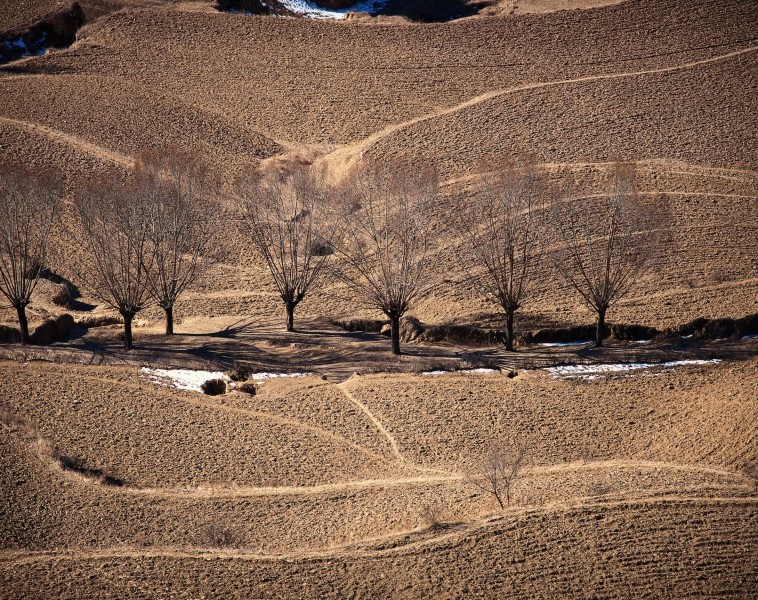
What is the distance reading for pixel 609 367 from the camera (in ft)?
122

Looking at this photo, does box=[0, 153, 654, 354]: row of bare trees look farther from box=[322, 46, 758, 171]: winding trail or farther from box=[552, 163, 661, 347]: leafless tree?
box=[322, 46, 758, 171]: winding trail

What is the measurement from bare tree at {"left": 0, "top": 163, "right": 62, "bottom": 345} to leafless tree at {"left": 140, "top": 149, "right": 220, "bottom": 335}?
3395mm

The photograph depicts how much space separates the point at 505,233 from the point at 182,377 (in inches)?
475

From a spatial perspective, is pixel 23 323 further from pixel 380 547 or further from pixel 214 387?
pixel 380 547

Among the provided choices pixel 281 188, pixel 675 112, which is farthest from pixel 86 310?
pixel 675 112

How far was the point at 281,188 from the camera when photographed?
148ft

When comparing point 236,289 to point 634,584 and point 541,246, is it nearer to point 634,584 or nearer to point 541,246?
point 541,246

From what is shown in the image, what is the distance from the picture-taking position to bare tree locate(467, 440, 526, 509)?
28.3 m

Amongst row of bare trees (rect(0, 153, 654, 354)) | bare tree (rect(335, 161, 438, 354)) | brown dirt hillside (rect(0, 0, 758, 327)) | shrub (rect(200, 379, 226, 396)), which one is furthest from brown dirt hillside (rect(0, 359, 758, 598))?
brown dirt hillside (rect(0, 0, 758, 327))

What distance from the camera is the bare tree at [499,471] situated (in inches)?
1115

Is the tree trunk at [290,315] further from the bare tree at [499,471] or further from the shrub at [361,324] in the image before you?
the bare tree at [499,471]

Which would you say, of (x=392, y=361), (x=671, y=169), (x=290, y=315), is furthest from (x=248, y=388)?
(x=671, y=169)

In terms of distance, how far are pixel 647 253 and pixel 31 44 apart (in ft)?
125

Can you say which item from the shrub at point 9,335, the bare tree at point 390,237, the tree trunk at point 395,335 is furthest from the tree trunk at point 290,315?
the shrub at point 9,335
